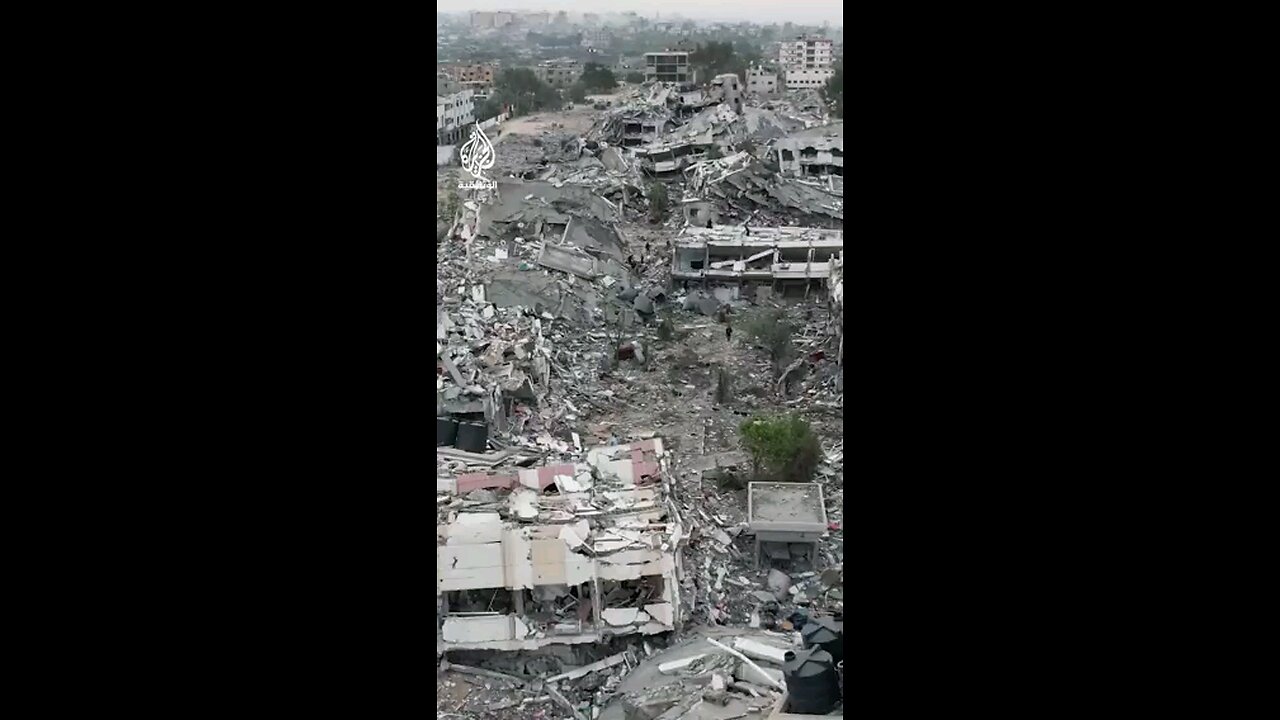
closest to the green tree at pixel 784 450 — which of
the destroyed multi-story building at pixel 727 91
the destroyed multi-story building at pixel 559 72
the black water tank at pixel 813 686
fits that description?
the black water tank at pixel 813 686

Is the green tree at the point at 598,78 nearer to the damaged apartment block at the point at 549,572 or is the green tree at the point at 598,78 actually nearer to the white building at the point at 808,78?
the white building at the point at 808,78

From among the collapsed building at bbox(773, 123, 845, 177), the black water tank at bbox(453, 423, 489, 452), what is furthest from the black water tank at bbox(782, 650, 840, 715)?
the collapsed building at bbox(773, 123, 845, 177)

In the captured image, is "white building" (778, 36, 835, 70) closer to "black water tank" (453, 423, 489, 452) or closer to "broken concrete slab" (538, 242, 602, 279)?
"broken concrete slab" (538, 242, 602, 279)

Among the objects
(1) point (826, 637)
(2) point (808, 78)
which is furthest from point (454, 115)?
(1) point (826, 637)

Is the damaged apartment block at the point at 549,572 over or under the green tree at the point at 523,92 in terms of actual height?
under
